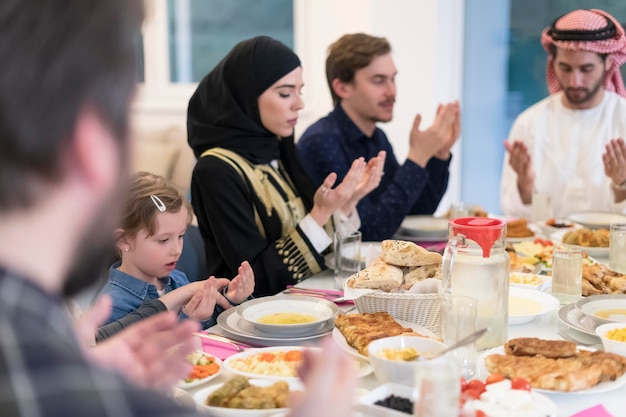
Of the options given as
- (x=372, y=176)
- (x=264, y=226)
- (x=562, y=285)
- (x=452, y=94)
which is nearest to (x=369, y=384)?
(x=562, y=285)

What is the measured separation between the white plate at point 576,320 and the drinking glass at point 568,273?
202 mm

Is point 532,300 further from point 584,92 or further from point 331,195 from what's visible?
point 584,92

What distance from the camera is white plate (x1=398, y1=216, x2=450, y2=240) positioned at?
2931mm

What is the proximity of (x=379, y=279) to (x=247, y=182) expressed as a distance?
0.89 meters

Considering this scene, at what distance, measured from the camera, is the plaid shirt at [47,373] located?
0.64 meters

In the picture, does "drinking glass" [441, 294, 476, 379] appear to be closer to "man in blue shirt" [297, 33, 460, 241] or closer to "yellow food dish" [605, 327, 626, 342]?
"yellow food dish" [605, 327, 626, 342]

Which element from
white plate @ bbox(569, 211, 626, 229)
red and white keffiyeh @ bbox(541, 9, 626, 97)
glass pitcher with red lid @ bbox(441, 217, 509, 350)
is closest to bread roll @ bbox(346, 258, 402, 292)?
glass pitcher with red lid @ bbox(441, 217, 509, 350)

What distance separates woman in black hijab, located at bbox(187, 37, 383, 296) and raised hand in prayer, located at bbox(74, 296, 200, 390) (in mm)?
1316

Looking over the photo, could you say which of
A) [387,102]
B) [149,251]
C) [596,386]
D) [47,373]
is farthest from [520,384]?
[387,102]

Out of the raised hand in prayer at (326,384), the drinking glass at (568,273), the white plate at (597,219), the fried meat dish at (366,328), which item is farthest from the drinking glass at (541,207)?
the raised hand in prayer at (326,384)

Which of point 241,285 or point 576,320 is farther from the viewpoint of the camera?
point 241,285

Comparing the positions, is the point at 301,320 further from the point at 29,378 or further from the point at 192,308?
the point at 29,378

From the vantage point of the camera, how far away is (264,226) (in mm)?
2566

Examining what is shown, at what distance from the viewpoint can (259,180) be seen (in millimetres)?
2605
